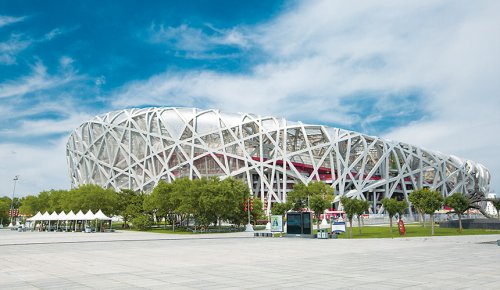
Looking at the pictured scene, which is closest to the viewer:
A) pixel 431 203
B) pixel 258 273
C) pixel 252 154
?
pixel 258 273

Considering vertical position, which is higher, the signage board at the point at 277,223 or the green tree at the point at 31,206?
the green tree at the point at 31,206

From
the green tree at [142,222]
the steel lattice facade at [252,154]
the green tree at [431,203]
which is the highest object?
the steel lattice facade at [252,154]

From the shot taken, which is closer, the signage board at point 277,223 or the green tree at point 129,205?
the signage board at point 277,223

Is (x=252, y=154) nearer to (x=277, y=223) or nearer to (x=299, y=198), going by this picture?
(x=299, y=198)

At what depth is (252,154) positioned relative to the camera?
258 ft

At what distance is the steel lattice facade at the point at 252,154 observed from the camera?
2990 inches

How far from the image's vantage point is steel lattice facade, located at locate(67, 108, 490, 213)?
249ft

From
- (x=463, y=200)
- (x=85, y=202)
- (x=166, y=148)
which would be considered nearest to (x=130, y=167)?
(x=166, y=148)

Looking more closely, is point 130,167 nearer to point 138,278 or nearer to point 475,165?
point 138,278

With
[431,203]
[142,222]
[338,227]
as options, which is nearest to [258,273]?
[338,227]

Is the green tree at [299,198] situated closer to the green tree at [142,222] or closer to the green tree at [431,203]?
the green tree at [142,222]

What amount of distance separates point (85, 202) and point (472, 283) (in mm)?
57936

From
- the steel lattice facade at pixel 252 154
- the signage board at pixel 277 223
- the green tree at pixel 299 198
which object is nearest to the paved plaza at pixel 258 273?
the signage board at pixel 277 223

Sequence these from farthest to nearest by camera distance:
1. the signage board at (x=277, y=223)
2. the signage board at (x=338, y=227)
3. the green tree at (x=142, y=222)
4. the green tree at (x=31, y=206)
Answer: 1. the green tree at (x=31, y=206)
2. the green tree at (x=142, y=222)
3. the signage board at (x=277, y=223)
4. the signage board at (x=338, y=227)
